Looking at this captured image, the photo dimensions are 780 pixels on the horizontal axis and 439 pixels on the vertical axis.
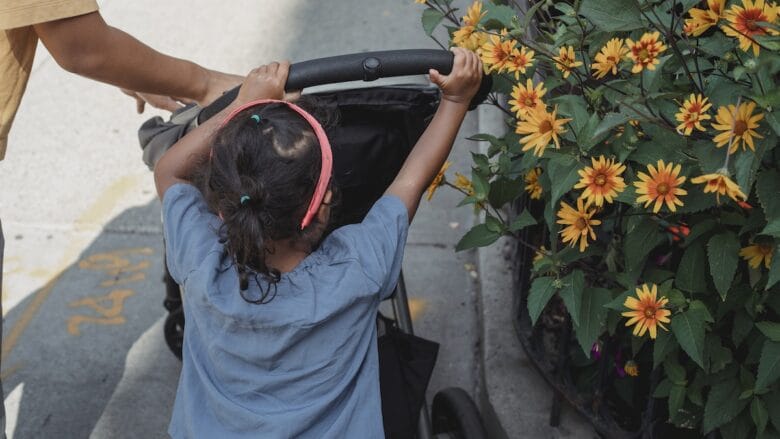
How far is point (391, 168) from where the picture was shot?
2242mm

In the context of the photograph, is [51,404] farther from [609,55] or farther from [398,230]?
[609,55]

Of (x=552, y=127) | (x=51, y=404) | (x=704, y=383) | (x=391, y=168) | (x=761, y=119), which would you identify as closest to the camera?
(x=761, y=119)

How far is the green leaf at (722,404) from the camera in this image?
1999mm

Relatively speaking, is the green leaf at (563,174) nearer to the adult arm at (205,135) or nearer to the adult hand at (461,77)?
the adult hand at (461,77)

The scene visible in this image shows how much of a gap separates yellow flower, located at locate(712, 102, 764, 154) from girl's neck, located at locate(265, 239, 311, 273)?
0.84 m

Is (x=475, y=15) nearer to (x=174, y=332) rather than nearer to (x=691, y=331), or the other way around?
(x=691, y=331)

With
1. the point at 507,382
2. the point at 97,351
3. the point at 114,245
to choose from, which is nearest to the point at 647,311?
the point at 507,382

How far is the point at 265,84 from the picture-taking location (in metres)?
1.97

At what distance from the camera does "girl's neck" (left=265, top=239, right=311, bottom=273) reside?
189 centimetres

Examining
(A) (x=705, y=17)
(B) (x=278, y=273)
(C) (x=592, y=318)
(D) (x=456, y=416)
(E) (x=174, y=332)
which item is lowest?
(E) (x=174, y=332)

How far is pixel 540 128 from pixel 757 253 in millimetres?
494

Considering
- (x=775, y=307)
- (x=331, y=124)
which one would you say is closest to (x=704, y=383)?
(x=775, y=307)

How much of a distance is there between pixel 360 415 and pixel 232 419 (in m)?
0.26

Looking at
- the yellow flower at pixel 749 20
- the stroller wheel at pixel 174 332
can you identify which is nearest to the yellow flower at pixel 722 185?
the yellow flower at pixel 749 20
